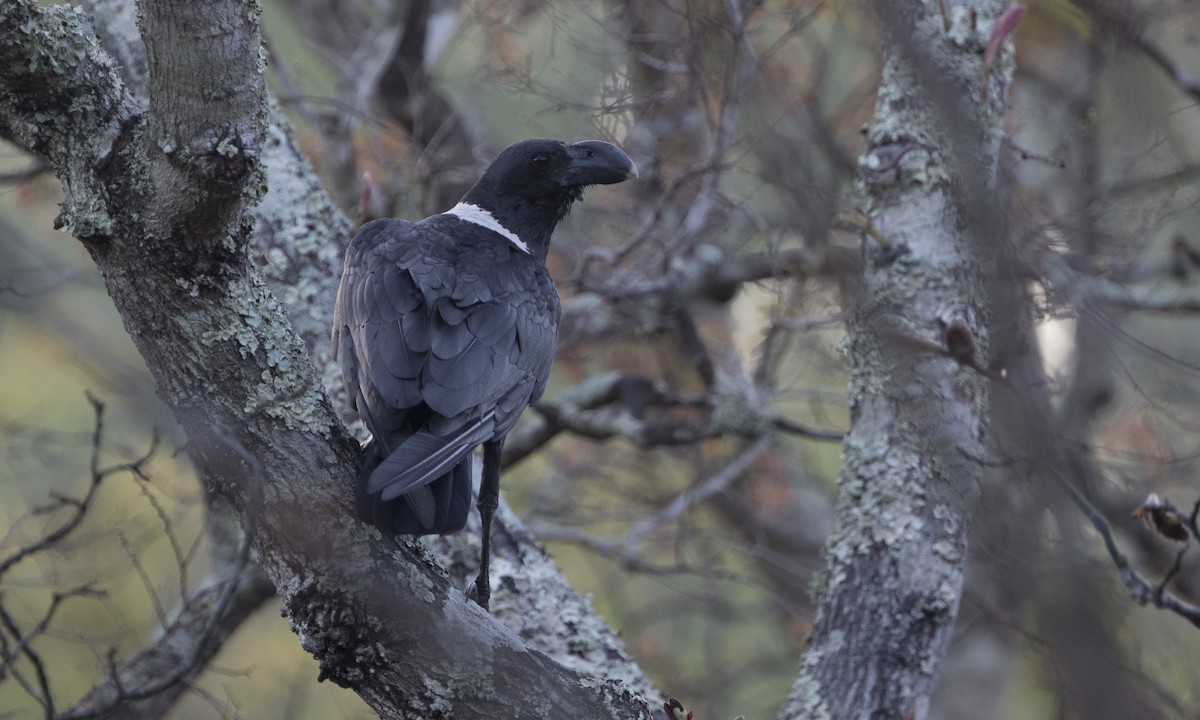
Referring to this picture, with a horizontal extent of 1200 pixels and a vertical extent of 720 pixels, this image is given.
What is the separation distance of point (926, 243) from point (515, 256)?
4.46ft

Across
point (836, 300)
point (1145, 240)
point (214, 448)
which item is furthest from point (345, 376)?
point (1145, 240)

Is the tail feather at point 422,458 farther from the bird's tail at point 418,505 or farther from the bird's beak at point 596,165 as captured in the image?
the bird's beak at point 596,165

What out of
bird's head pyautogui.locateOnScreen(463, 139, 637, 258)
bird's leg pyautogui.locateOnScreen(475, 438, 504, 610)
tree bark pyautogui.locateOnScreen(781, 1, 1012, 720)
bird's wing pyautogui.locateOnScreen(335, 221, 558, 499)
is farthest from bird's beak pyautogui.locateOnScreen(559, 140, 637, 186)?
bird's leg pyautogui.locateOnScreen(475, 438, 504, 610)

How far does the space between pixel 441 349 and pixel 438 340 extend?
4 centimetres

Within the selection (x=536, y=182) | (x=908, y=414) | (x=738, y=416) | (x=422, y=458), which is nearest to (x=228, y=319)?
(x=422, y=458)

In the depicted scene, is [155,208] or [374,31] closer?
[155,208]

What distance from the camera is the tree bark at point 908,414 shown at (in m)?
3.46

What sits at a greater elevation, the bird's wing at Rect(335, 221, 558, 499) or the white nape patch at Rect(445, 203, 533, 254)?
the white nape patch at Rect(445, 203, 533, 254)

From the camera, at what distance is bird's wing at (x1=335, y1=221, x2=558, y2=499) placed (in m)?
3.02

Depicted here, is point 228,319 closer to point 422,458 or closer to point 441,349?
point 422,458

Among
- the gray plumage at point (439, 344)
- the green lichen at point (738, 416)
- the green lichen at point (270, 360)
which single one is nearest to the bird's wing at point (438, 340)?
the gray plumage at point (439, 344)

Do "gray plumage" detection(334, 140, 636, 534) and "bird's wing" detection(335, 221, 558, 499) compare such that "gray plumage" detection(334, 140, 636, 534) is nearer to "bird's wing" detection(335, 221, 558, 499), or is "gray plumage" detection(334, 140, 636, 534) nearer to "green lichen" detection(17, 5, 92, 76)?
"bird's wing" detection(335, 221, 558, 499)

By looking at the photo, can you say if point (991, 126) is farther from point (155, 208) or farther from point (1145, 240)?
→ point (155, 208)

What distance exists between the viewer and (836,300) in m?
5.44
